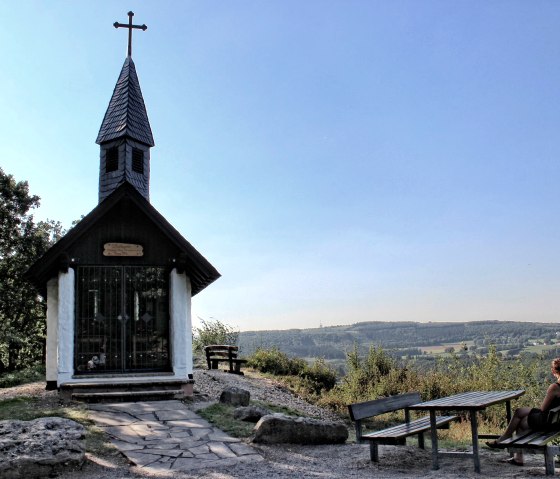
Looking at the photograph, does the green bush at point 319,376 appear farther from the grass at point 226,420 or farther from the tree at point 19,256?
the tree at point 19,256

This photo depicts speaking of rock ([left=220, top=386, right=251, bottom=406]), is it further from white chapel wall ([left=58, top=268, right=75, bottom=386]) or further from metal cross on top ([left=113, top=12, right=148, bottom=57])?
metal cross on top ([left=113, top=12, right=148, bottom=57])

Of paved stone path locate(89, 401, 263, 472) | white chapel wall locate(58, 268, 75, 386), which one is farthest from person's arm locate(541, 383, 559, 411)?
white chapel wall locate(58, 268, 75, 386)

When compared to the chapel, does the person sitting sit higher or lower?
lower

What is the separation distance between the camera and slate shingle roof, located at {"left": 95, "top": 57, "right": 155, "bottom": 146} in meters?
13.8

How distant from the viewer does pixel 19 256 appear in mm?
22453

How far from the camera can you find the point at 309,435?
828 cm

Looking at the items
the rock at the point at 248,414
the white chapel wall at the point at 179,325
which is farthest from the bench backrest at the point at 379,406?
the white chapel wall at the point at 179,325

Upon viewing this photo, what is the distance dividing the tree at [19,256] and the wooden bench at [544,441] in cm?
1962

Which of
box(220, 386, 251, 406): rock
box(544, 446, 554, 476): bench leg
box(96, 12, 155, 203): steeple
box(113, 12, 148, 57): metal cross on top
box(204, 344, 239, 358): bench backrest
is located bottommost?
box(544, 446, 554, 476): bench leg

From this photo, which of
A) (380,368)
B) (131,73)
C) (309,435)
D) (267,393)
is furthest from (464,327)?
(309,435)

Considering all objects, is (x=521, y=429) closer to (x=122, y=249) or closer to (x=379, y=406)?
(x=379, y=406)

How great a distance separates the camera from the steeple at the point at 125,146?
13641 millimetres

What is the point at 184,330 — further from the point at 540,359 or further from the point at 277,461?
the point at 540,359

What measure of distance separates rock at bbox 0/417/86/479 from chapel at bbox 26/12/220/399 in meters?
3.94
